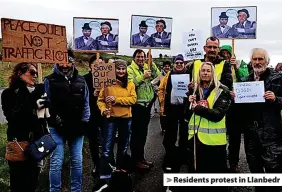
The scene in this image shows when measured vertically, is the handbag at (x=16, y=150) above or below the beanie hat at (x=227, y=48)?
below

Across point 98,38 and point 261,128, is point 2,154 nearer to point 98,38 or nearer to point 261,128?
point 98,38

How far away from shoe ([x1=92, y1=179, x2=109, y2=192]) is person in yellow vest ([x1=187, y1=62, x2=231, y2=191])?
1530mm

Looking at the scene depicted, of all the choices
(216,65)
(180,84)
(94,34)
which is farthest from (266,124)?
(94,34)

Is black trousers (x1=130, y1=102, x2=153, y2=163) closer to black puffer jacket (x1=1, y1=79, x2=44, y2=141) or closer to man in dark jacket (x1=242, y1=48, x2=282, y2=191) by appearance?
man in dark jacket (x1=242, y1=48, x2=282, y2=191)

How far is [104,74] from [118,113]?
646 mm

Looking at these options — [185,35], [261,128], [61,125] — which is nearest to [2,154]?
[61,125]

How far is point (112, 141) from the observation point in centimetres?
589

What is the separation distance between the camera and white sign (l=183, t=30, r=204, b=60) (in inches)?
243

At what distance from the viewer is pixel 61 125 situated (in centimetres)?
498

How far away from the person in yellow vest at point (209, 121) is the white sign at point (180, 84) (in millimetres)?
1286

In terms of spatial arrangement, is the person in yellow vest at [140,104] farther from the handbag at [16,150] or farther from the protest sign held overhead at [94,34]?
the handbag at [16,150]

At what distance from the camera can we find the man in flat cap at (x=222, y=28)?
6770 mm

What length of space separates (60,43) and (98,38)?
1.65 m

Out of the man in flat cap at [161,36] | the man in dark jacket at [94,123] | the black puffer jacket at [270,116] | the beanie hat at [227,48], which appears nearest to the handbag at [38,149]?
the man in dark jacket at [94,123]
